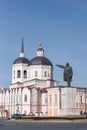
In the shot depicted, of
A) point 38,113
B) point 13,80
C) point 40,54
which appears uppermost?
point 40,54

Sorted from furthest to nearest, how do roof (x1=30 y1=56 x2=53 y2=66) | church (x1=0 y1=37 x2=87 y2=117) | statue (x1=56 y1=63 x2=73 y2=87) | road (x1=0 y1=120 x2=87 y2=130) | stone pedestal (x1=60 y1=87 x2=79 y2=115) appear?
roof (x1=30 y1=56 x2=53 y2=66) < church (x1=0 y1=37 x2=87 y2=117) < statue (x1=56 y1=63 x2=73 y2=87) < stone pedestal (x1=60 y1=87 x2=79 y2=115) < road (x1=0 y1=120 x2=87 y2=130)

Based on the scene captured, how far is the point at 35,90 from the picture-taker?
83688mm

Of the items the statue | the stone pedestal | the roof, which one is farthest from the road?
the roof

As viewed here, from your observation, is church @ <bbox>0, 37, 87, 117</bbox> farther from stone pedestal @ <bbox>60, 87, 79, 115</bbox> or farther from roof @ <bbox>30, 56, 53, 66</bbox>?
stone pedestal @ <bbox>60, 87, 79, 115</bbox>

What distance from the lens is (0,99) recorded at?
311 feet

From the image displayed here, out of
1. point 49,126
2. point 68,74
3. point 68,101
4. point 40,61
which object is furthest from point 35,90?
point 49,126

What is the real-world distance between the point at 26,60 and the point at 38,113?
1360 centimetres

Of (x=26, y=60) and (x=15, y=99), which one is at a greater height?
(x=26, y=60)

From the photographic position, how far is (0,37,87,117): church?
79.9 m

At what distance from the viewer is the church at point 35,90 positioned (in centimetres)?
7988

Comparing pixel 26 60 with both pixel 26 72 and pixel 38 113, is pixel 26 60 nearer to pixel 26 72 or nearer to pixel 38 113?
pixel 26 72

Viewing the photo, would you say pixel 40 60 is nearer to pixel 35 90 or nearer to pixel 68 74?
pixel 35 90

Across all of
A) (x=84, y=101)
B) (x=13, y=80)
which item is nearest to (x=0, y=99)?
(x=13, y=80)

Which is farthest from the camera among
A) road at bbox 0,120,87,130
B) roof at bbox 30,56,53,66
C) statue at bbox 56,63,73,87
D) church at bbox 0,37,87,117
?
roof at bbox 30,56,53,66
